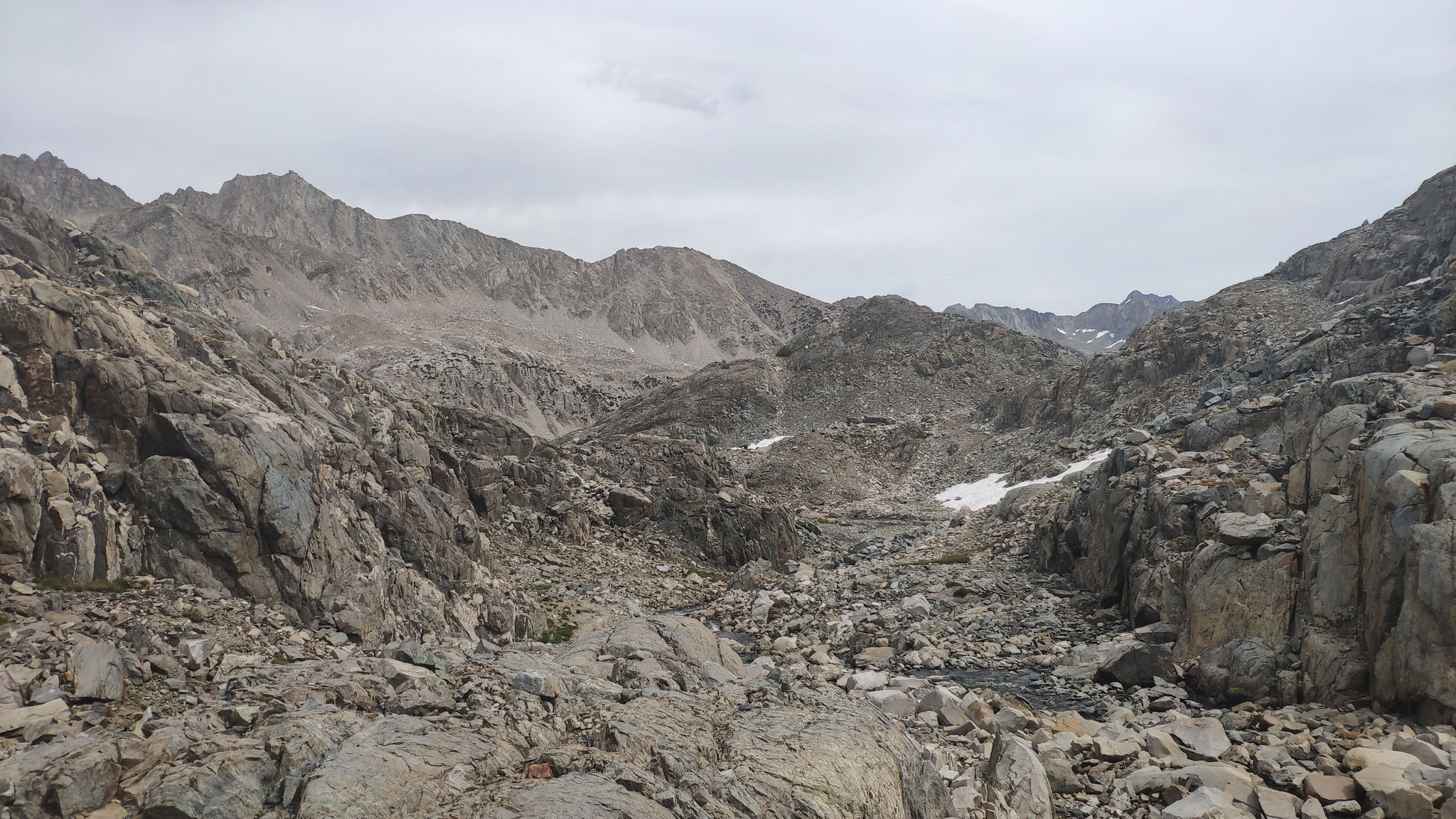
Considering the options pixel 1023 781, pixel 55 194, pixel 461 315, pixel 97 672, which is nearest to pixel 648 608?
pixel 97 672

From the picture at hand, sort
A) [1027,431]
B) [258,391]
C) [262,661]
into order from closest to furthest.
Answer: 1. [262,661]
2. [258,391]
3. [1027,431]

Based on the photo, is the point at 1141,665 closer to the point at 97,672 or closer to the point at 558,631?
the point at 558,631

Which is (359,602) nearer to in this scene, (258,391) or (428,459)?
(258,391)

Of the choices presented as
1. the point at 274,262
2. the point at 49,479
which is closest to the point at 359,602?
the point at 49,479

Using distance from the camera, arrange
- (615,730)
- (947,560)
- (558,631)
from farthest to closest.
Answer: (947,560)
(558,631)
(615,730)

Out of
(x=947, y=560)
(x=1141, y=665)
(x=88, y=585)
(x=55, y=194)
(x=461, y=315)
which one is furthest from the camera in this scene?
(x=55, y=194)

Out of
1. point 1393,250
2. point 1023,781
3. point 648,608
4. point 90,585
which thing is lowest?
point 648,608

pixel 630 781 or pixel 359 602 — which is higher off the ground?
pixel 630 781

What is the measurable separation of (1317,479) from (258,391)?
30.4m

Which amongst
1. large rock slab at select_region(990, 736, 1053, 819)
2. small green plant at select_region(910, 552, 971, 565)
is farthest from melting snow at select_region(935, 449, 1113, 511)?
large rock slab at select_region(990, 736, 1053, 819)

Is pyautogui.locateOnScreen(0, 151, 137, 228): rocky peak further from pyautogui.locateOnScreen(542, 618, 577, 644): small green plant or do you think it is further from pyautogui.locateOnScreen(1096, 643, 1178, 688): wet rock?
pyautogui.locateOnScreen(1096, 643, 1178, 688): wet rock

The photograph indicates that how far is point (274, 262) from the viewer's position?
504ft

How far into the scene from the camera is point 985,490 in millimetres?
57250

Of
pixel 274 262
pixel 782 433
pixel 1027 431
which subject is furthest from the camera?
pixel 274 262
